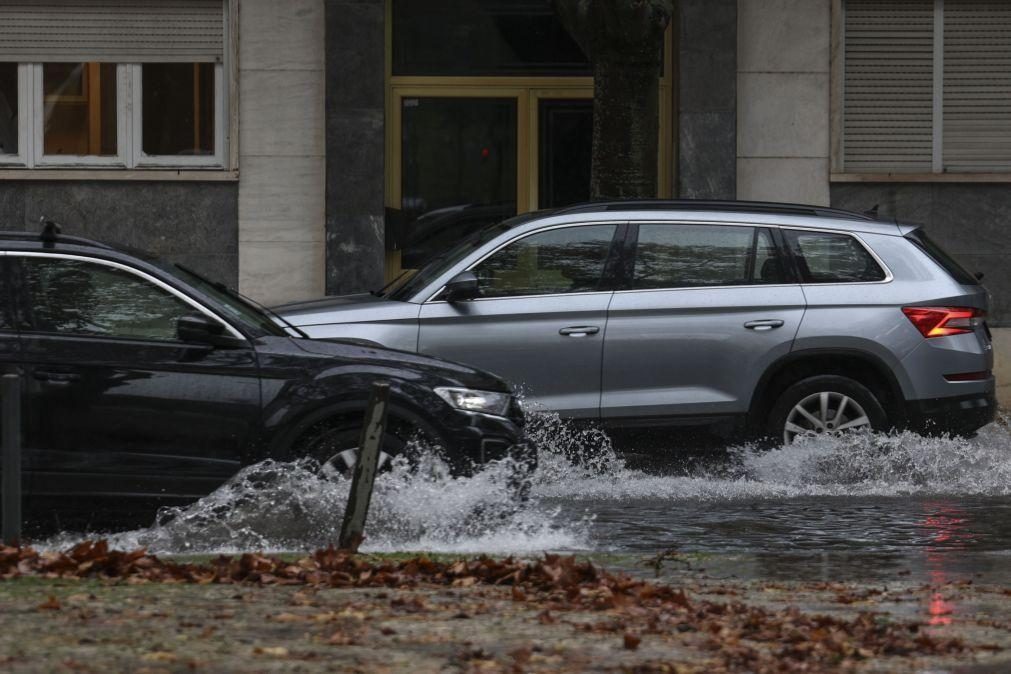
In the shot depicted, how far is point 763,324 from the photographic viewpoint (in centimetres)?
1153

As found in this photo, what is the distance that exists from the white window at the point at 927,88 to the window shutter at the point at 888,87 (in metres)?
0.01

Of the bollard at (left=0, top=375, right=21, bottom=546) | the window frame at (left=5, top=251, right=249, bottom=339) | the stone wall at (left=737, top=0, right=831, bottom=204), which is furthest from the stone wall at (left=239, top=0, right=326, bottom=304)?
the bollard at (left=0, top=375, right=21, bottom=546)

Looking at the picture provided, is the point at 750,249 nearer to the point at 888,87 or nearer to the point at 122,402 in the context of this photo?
the point at 122,402

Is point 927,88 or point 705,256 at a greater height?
point 927,88

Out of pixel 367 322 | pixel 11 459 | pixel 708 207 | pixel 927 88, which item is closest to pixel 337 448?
pixel 11 459

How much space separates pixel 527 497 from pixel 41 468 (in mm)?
2336

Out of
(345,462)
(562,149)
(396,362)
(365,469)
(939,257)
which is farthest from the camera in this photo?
(562,149)

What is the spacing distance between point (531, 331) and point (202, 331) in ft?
10.3

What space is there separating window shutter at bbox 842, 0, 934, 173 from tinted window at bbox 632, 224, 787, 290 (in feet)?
22.0

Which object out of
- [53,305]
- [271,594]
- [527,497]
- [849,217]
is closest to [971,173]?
[849,217]

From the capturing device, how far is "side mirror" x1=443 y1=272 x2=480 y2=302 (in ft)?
36.9

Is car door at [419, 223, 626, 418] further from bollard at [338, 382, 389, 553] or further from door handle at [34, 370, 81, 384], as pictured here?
bollard at [338, 382, 389, 553]

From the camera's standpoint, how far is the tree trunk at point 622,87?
47.5 ft

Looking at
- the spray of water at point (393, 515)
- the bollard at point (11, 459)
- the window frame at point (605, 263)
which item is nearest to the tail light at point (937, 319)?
the spray of water at point (393, 515)
